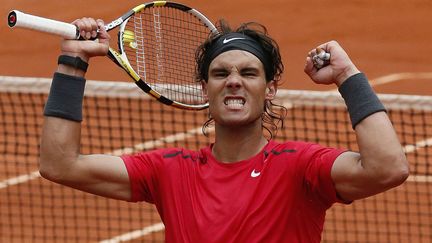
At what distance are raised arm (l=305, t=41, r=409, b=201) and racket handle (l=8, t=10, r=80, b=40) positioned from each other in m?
1.45

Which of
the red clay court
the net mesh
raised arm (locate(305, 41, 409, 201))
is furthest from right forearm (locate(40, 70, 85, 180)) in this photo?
the red clay court

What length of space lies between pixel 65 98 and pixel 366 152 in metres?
1.59

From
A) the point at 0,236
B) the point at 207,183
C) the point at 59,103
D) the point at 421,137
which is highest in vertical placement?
the point at 59,103

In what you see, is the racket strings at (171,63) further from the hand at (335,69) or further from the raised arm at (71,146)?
the hand at (335,69)

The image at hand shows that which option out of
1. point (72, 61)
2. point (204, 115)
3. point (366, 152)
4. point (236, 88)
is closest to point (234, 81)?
point (236, 88)

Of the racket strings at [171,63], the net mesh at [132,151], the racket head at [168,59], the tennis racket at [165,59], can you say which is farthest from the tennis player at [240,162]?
the net mesh at [132,151]

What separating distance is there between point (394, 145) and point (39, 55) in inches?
511

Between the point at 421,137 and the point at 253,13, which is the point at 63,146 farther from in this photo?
the point at 253,13

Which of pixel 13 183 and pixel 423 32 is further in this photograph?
pixel 423 32

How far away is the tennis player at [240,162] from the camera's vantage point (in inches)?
202

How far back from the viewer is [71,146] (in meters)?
5.48

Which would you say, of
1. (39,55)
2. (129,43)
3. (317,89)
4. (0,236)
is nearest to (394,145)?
(129,43)

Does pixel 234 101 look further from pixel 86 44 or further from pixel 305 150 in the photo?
pixel 86 44

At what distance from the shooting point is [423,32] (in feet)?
58.2
